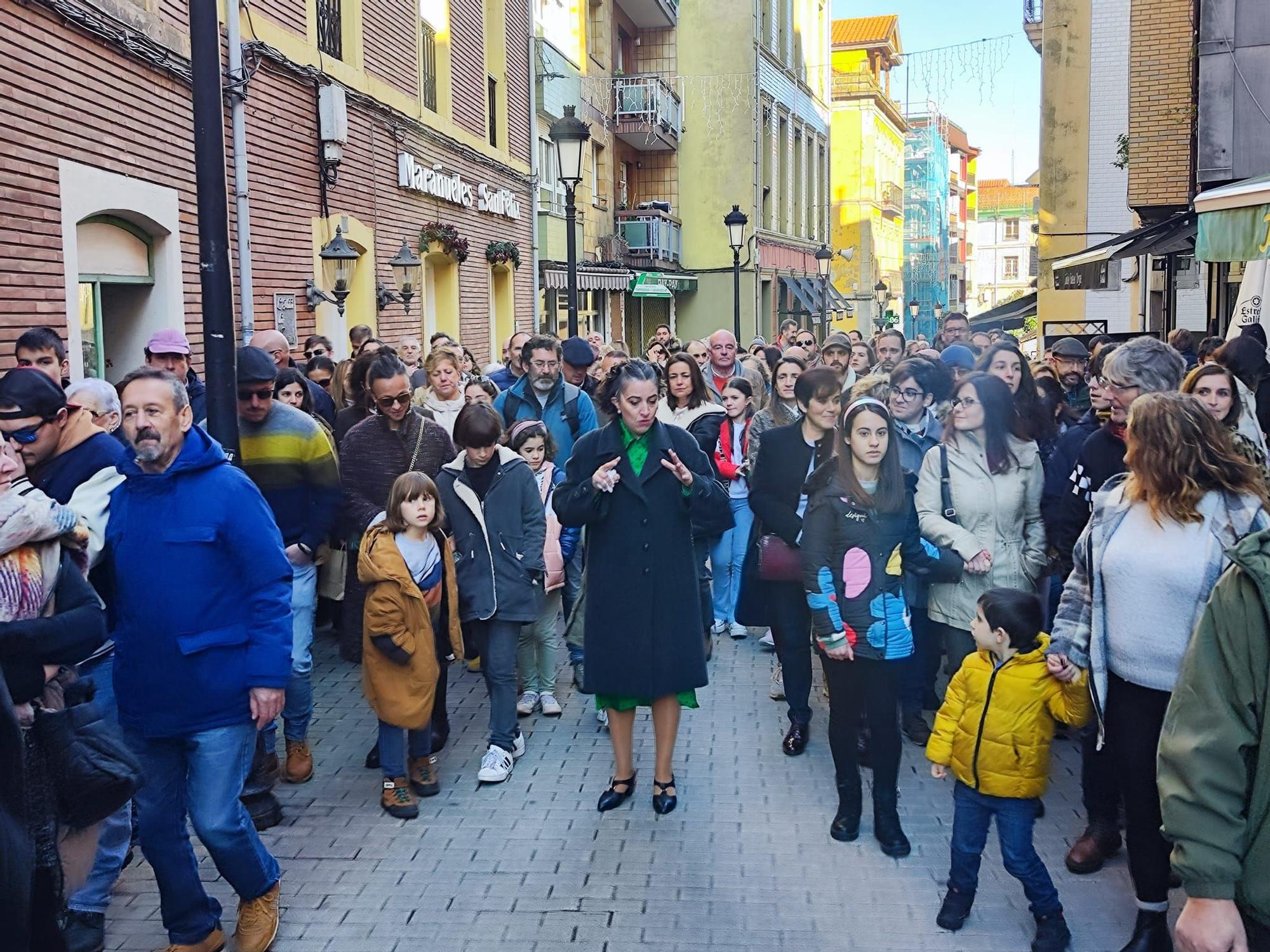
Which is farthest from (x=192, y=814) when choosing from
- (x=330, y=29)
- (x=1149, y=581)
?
(x=330, y=29)

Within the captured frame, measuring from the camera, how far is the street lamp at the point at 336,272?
43.6 ft

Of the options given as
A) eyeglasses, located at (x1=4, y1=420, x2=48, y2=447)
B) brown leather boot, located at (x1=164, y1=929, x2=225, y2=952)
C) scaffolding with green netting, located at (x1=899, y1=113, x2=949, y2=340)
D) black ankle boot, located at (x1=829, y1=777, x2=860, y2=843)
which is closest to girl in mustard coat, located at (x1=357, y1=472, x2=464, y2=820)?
brown leather boot, located at (x1=164, y1=929, x2=225, y2=952)

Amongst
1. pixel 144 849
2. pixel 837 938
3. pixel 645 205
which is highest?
pixel 645 205

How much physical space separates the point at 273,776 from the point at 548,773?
1275 mm

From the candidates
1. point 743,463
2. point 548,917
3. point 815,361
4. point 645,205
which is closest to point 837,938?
point 548,917

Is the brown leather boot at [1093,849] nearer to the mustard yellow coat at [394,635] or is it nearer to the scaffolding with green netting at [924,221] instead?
the mustard yellow coat at [394,635]

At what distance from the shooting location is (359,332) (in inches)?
461

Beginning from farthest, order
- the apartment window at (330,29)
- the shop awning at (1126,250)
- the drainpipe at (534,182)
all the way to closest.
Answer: the drainpipe at (534,182), the shop awning at (1126,250), the apartment window at (330,29)

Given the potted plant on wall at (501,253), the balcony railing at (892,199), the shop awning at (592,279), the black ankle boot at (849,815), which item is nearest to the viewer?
the black ankle boot at (849,815)

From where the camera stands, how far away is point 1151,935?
14.4 ft

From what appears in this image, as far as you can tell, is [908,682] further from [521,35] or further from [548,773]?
[521,35]

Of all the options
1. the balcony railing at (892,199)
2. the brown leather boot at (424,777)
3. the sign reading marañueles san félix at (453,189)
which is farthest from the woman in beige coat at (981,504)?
the balcony railing at (892,199)

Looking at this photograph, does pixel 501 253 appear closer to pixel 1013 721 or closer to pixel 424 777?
pixel 424 777

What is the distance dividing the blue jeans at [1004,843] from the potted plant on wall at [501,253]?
16.5 metres
